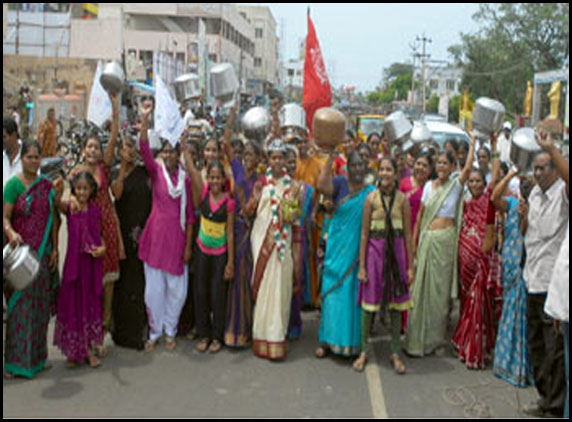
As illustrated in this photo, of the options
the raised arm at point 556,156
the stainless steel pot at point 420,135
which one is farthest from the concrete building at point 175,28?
the raised arm at point 556,156

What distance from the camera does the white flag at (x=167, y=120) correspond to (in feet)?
16.5

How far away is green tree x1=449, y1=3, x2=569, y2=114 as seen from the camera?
33250mm

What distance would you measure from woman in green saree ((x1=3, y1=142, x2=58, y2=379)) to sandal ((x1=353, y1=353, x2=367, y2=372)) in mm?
2235

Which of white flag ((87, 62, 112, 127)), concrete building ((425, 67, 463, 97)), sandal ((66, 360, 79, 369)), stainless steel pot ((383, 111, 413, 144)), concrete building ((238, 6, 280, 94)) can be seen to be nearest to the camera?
sandal ((66, 360, 79, 369))

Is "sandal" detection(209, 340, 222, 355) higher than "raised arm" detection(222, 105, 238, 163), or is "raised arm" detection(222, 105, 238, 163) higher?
"raised arm" detection(222, 105, 238, 163)

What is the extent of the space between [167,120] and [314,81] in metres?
1.95

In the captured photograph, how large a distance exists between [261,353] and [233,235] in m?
0.93

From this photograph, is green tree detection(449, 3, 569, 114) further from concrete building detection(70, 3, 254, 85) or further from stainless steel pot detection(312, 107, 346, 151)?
stainless steel pot detection(312, 107, 346, 151)

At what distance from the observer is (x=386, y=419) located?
387cm

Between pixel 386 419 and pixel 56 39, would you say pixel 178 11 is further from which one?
pixel 386 419

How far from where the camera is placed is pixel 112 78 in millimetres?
5141

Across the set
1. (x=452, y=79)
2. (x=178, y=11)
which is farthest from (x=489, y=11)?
(x=452, y=79)

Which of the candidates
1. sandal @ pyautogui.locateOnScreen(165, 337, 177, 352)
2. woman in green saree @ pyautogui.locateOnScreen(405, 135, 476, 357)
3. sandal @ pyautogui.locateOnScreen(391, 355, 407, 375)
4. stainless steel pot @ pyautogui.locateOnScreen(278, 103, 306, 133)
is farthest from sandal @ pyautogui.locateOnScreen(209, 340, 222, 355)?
stainless steel pot @ pyautogui.locateOnScreen(278, 103, 306, 133)

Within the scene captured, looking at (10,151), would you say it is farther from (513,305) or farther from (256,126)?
(513,305)
